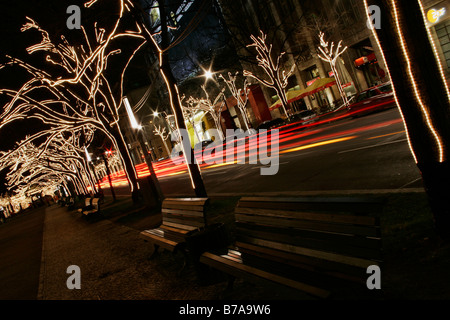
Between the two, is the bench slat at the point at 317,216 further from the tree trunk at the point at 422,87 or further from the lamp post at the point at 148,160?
the lamp post at the point at 148,160

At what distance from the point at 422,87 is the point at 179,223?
14.9 feet

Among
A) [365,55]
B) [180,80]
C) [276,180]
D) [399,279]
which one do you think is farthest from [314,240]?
[180,80]

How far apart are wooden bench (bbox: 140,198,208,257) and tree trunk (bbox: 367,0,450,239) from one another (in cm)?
305

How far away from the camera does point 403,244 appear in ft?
12.7

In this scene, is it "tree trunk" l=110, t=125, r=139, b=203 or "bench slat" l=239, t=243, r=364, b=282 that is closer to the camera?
"bench slat" l=239, t=243, r=364, b=282

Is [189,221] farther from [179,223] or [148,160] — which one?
[148,160]

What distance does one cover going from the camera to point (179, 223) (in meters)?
6.21

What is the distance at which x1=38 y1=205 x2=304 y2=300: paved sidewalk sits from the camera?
429 cm

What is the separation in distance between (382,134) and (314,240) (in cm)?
1031

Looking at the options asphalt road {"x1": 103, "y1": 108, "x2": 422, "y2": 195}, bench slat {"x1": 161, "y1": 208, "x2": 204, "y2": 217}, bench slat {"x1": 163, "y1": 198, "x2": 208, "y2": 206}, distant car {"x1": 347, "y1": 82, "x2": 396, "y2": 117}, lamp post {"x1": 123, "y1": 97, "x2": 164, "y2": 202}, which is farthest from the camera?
distant car {"x1": 347, "y1": 82, "x2": 396, "y2": 117}

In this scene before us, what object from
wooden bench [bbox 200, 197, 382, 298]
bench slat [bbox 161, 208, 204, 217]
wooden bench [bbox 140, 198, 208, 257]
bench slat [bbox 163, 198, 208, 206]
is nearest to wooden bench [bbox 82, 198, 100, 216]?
wooden bench [bbox 140, 198, 208, 257]

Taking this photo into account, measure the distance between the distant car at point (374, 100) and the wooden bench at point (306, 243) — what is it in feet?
51.2

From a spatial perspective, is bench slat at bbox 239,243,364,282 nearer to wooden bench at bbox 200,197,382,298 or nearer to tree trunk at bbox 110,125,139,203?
wooden bench at bbox 200,197,382,298

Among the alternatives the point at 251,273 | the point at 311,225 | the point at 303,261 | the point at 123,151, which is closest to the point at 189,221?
the point at 251,273
